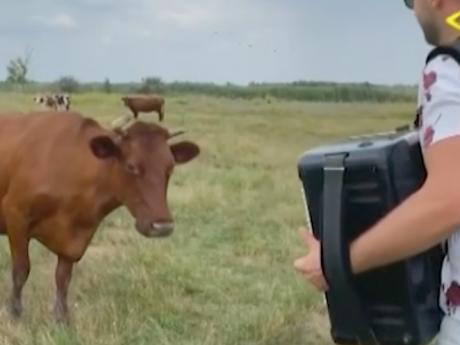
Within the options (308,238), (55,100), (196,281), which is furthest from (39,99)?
(308,238)

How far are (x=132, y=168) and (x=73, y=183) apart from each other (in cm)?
39

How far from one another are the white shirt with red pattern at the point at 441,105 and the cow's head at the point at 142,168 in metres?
3.79

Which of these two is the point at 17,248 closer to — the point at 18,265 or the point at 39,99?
the point at 18,265

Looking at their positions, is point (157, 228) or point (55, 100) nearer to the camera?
point (157, 228)

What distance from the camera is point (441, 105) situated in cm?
170

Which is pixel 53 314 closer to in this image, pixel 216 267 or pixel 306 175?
pixel 216 267

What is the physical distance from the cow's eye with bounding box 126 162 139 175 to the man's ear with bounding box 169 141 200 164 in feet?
1.64

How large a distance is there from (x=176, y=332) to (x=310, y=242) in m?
3.74

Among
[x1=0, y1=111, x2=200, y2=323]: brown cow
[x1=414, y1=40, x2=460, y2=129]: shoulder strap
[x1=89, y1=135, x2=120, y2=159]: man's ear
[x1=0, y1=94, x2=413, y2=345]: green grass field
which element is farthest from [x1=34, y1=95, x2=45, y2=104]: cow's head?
[x1=414, y1=40, x2=460, y2=129]: shoulder strap

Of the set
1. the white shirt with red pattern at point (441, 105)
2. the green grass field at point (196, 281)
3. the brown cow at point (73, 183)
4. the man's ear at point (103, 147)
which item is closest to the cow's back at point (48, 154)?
the brown cow at point (73, 183)

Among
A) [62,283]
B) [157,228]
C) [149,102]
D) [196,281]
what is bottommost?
[196,281]

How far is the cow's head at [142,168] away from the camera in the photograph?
5.53 metres

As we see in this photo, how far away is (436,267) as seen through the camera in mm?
1933

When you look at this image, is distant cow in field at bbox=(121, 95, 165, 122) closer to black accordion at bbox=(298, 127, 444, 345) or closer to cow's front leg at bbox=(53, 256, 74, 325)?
cow's front leg at bbox=(53, 256, 74, 325)
